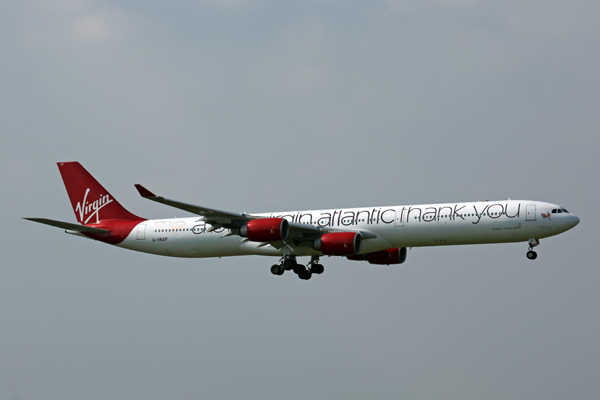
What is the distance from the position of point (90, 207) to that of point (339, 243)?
20.9 meters

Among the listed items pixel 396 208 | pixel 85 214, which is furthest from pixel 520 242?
pixel 85 214

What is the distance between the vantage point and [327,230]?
49438 mm

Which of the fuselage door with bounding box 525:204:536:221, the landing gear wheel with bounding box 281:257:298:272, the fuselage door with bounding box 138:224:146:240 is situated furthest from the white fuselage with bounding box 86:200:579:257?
the fuselage door with bounding box 138:224:146:240

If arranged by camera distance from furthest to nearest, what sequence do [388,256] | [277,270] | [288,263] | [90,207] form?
[90,207] < [388,256] < [277,270] < [288,263]

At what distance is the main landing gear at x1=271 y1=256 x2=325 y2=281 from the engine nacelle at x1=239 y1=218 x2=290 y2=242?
4.01m

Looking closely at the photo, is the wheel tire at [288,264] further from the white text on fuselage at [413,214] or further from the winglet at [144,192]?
the winglet at [144,192]

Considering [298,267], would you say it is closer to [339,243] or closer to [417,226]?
[339,243]

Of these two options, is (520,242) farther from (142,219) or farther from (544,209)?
(142,219)

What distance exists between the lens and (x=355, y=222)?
49.5m

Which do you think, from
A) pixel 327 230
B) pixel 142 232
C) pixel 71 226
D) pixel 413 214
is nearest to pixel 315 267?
pixel 327 230

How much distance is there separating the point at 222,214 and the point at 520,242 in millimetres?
18225

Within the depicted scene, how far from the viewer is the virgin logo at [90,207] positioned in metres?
57.8

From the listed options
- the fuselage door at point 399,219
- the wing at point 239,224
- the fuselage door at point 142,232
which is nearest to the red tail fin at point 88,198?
the fuselage door at point 142,232

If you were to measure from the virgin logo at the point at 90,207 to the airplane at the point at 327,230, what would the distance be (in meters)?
1.00
